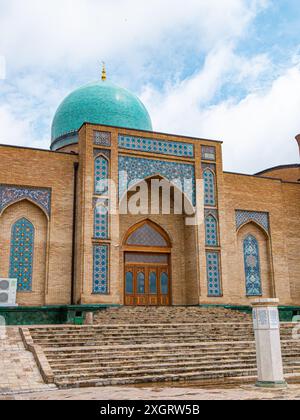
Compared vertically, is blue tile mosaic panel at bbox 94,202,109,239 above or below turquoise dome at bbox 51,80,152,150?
below

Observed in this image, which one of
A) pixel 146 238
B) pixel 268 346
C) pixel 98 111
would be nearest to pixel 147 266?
pixel 146 238

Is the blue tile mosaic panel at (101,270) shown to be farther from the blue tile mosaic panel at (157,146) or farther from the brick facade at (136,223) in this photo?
the blue tile mosaic panel at (157,146)

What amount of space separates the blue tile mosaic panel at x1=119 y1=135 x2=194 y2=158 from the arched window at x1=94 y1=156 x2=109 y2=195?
66cm

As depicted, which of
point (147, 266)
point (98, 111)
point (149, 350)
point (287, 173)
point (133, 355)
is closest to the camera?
point (133, 355)

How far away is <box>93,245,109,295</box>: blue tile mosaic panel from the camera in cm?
1095

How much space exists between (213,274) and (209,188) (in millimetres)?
2253

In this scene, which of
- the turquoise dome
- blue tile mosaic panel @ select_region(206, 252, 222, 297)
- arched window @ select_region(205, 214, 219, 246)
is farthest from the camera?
the turquoise dome

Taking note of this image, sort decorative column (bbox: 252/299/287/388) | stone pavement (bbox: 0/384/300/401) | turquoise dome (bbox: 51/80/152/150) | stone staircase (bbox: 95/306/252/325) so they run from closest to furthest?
stone pavement (bbox: 0/384/300/401) → decorative column (bbox: 252/299/287/388) → stone staircase (bbox: 95/306/252/325) → turquoise dome (bbox: 51/80/152/150)

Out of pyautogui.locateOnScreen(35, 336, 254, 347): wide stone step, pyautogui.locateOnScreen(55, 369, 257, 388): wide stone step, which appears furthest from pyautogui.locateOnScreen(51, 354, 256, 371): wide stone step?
pyautogui.locateOnScreen(35, 336, 254, 347): wide stone step

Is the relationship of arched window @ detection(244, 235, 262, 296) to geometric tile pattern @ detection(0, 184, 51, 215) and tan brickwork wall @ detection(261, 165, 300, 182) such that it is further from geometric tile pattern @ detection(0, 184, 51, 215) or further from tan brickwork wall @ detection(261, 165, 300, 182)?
geometric tile pattern @ detection(0, 184, 51, 215)

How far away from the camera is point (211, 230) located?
12.5 m

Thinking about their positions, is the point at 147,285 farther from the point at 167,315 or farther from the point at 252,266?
the point at 252,266

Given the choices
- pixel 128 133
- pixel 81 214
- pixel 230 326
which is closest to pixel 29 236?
pixel 81 214

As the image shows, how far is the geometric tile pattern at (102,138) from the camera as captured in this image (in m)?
11.8
